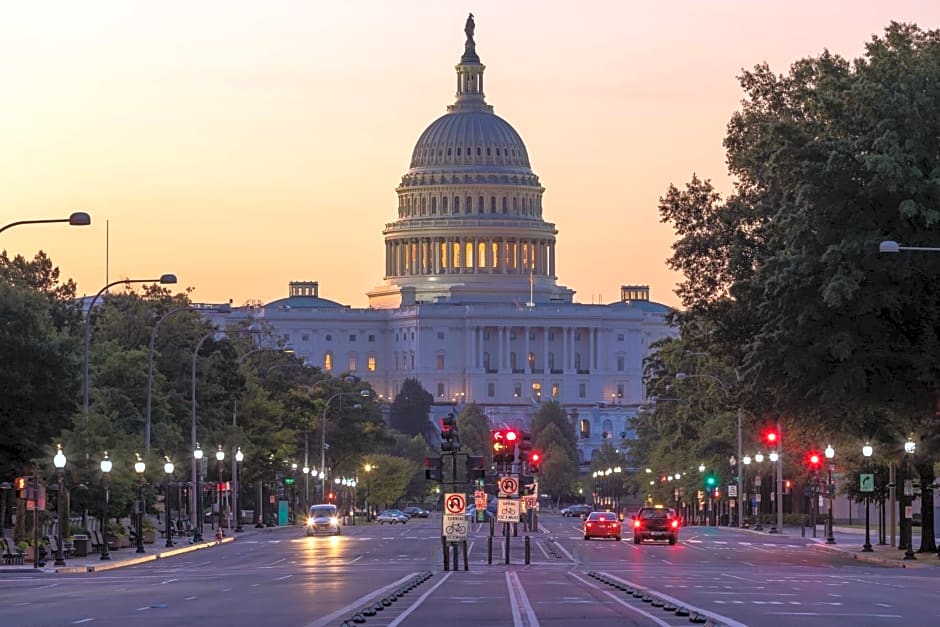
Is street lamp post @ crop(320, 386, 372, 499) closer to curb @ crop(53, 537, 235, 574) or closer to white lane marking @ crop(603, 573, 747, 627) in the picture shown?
curb @ crop(53, 537, 235, 574)

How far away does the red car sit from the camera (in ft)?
307

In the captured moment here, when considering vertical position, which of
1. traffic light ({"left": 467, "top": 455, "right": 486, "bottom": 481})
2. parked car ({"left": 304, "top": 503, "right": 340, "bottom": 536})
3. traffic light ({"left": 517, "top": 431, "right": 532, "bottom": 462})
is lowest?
parked car ({"left": 304, "top": 503, "right": 340, "bottom": 536})

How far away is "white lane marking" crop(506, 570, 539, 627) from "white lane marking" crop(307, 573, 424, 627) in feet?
8.09

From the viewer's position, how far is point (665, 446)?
477 feet

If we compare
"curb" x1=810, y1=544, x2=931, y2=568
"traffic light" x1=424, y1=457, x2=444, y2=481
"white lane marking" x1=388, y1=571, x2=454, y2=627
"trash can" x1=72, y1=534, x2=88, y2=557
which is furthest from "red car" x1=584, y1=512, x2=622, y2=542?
"white lane marking" x1=388, y1=571, x2=454, y2=627

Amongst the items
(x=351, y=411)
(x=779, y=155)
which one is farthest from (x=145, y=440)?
(x=351, y=411)

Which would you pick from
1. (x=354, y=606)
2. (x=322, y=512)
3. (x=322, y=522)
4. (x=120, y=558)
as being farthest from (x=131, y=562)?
(x=322, y=512)

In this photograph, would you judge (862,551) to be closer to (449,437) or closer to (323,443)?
(449,437)

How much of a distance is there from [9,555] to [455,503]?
17872mm

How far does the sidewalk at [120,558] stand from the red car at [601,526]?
15771 mm

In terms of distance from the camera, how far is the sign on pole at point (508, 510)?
2308 inches

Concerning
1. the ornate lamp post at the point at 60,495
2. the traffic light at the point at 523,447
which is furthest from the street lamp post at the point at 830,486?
the ornate lamp post at the point at 60,495

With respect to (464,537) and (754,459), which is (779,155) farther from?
(754,459)

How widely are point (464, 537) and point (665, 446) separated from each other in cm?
9287
